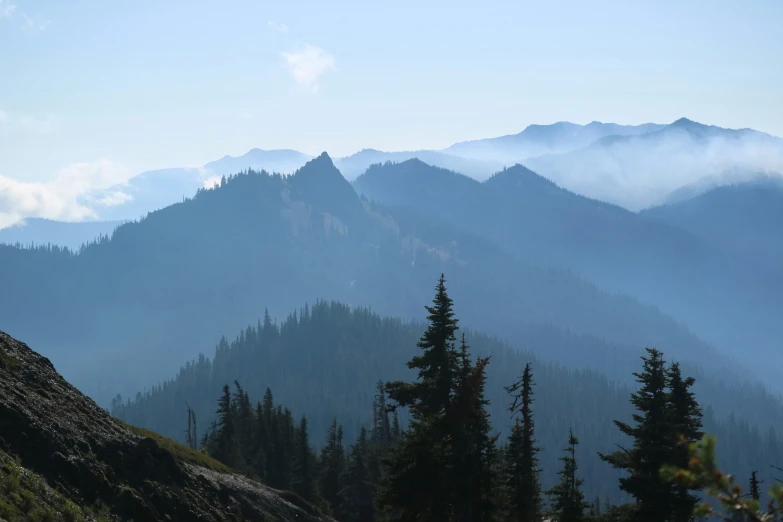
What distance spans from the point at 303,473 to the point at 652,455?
198 feet

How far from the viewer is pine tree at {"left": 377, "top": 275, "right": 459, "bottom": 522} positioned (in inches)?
1334

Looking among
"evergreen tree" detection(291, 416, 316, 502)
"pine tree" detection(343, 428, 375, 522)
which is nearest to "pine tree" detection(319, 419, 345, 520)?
"pine tree" detection(343, 428, 375, 522)

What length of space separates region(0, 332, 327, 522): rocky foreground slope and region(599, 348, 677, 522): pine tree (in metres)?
23.1

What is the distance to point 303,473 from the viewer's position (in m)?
85.4

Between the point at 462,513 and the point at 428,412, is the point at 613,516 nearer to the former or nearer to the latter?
the point at 462,513

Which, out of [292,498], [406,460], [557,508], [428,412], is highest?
[428,412]

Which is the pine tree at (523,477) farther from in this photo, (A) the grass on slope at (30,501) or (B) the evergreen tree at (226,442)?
(B) the evergreen tree at (226,442)

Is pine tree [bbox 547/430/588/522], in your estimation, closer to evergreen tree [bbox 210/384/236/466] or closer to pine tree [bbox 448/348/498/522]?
pine tree [bbox 448/348/498/522]

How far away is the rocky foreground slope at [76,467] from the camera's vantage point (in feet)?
97.2

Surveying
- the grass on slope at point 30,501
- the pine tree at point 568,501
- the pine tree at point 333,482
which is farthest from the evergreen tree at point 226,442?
the grass on slope at point 30,501

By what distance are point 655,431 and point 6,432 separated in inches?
1134

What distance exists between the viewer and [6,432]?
32.9 meters

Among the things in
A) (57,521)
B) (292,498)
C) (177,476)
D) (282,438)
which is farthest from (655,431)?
(282,438)

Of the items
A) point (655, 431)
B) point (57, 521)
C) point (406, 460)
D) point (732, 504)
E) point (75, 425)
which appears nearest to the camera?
point (732, 504)
